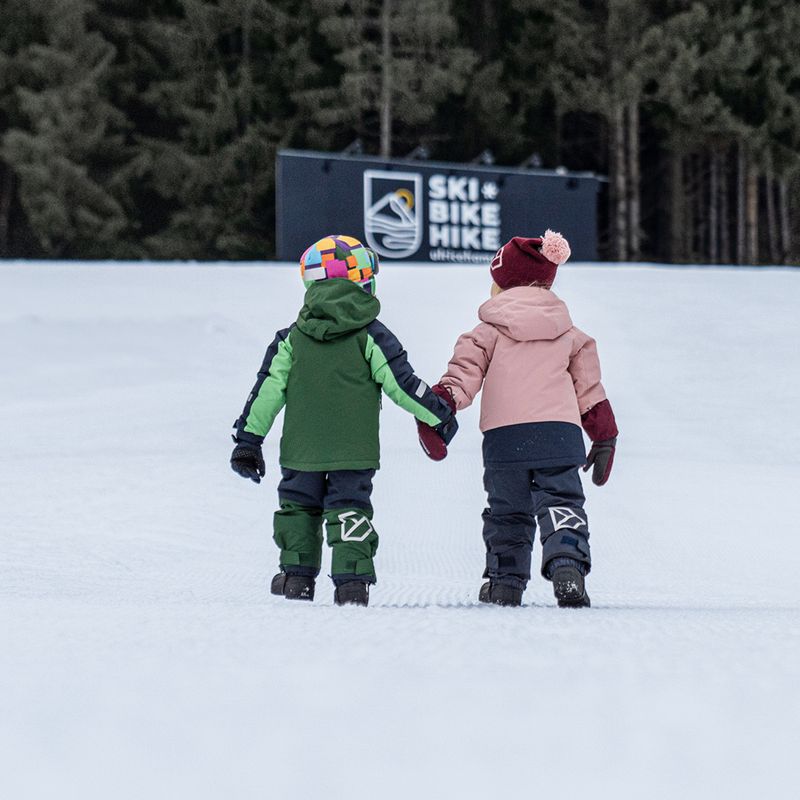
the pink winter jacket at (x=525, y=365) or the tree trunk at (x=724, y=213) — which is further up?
the tree trunk at (x=724, y=213)

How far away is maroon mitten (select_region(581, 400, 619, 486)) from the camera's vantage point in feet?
12.1

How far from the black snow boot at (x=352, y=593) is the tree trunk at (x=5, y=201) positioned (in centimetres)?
2770

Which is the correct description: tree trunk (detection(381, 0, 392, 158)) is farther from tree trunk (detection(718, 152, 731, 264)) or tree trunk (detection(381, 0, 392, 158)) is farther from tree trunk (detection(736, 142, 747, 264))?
tree trunk (detection(718, 152, 731, 264))

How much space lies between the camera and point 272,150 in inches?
1032

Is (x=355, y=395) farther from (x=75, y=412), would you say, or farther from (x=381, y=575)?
(x=75, y=412)

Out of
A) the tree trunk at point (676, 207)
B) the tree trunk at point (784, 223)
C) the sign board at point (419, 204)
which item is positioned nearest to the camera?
the sign board at point (419, 204)

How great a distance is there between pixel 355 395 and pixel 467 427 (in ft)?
16.7

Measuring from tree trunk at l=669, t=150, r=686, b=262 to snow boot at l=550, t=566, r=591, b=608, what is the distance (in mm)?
27631

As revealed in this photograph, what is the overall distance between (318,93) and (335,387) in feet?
76.7

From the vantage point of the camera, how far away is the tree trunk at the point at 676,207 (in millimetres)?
29516

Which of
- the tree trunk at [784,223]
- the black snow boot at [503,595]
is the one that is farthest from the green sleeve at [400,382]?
the tree trunk at [784,223]

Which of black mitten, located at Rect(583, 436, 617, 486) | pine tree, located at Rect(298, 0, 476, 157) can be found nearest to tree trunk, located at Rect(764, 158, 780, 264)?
pine tree, located at Rect(298, 0, 476, 157)

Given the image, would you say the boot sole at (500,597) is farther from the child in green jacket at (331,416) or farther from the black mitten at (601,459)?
the black mitten at (601,459)

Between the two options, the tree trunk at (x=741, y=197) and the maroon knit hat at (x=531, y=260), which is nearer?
the maroon knit hat at (x=531, y=260)
